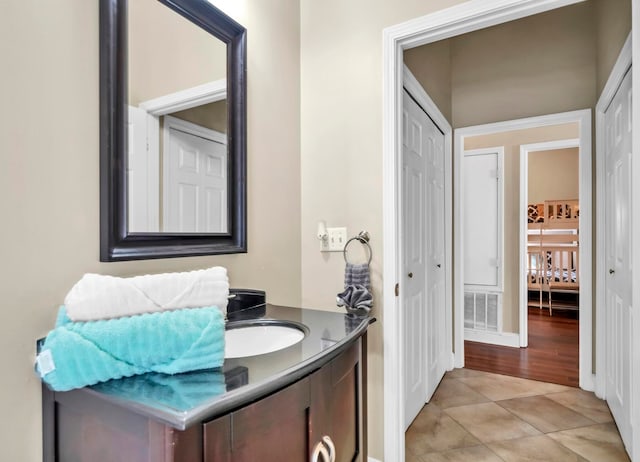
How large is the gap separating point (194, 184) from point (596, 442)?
2542mm

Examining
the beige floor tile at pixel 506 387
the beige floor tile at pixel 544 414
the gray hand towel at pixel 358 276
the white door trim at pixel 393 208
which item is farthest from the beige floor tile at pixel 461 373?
the gray hand towel at pixel 358 276

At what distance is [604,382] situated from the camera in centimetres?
245

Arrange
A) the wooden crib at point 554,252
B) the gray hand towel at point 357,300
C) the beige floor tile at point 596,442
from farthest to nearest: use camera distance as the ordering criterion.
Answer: the wooden crib at point 554,252
the beige floor tile at point 596,442
the gray hand towel at point 357,300

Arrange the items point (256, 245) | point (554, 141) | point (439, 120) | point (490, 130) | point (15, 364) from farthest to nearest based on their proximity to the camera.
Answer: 1. point (554, 141)
2. point (490, 130)
3. point (439, 120)
4. point (256, 245)
5. point (15, 364)

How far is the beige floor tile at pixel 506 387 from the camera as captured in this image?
258cm

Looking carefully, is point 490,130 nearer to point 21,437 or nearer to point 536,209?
point 21,437

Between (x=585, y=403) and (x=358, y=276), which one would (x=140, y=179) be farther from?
(x=585, y=403)

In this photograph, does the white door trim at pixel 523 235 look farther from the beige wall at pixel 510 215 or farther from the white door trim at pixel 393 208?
the white door trim at pixel 393 208

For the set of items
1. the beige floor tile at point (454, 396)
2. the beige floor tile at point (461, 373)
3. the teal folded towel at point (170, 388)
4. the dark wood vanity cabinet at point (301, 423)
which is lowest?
the beige floor tile at point (461, 373)

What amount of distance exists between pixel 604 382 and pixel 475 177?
82.4 inches

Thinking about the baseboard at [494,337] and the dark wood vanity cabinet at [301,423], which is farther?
the baseboard at [494,337]

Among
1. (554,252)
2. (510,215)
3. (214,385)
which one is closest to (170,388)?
(214,385)

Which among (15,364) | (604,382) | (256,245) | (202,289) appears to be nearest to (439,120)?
(256,245)

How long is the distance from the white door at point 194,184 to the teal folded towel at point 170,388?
0.56m
